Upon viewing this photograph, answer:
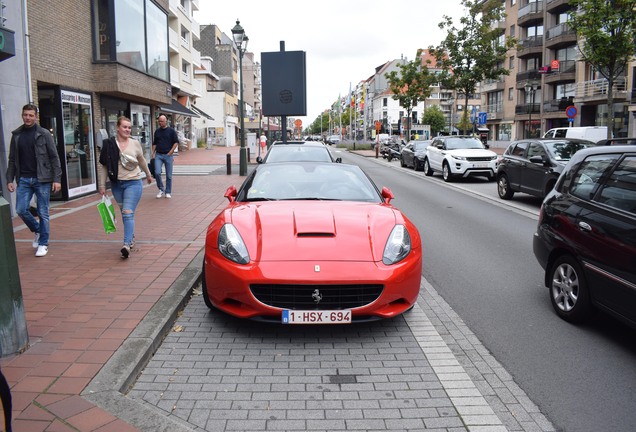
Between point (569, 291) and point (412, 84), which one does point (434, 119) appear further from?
point (569, 291)

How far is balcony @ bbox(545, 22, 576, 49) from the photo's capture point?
45.7 meters

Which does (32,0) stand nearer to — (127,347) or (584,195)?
(127,347)

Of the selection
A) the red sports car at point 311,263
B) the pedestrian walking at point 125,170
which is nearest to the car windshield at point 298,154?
the pedestrian walking at point 125,170

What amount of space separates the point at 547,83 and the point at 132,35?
43115mm

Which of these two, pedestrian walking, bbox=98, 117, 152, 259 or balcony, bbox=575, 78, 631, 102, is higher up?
balcony, bbox=575, 78, 631, 102

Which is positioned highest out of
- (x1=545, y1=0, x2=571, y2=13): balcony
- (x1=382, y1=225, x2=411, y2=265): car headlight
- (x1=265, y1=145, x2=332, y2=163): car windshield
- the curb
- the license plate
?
(x1=545, y1=0, x2=571, y2=13): balcony

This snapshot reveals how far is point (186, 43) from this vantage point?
44406 millimetres

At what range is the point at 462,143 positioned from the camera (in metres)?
20.4

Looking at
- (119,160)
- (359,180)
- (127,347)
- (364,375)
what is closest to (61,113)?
(119,160)

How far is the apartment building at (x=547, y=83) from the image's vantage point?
39538 millimetres

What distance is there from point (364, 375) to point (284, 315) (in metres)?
0.79

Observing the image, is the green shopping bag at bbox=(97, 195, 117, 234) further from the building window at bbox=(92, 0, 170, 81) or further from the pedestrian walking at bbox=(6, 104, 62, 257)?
the building window at bbox=(92, 0, 170, 81)

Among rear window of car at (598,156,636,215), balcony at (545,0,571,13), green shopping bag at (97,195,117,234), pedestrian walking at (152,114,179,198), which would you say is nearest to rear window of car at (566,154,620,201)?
rear window of car at (598,156,636,215)

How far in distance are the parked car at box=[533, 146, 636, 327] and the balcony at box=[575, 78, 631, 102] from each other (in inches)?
1426
